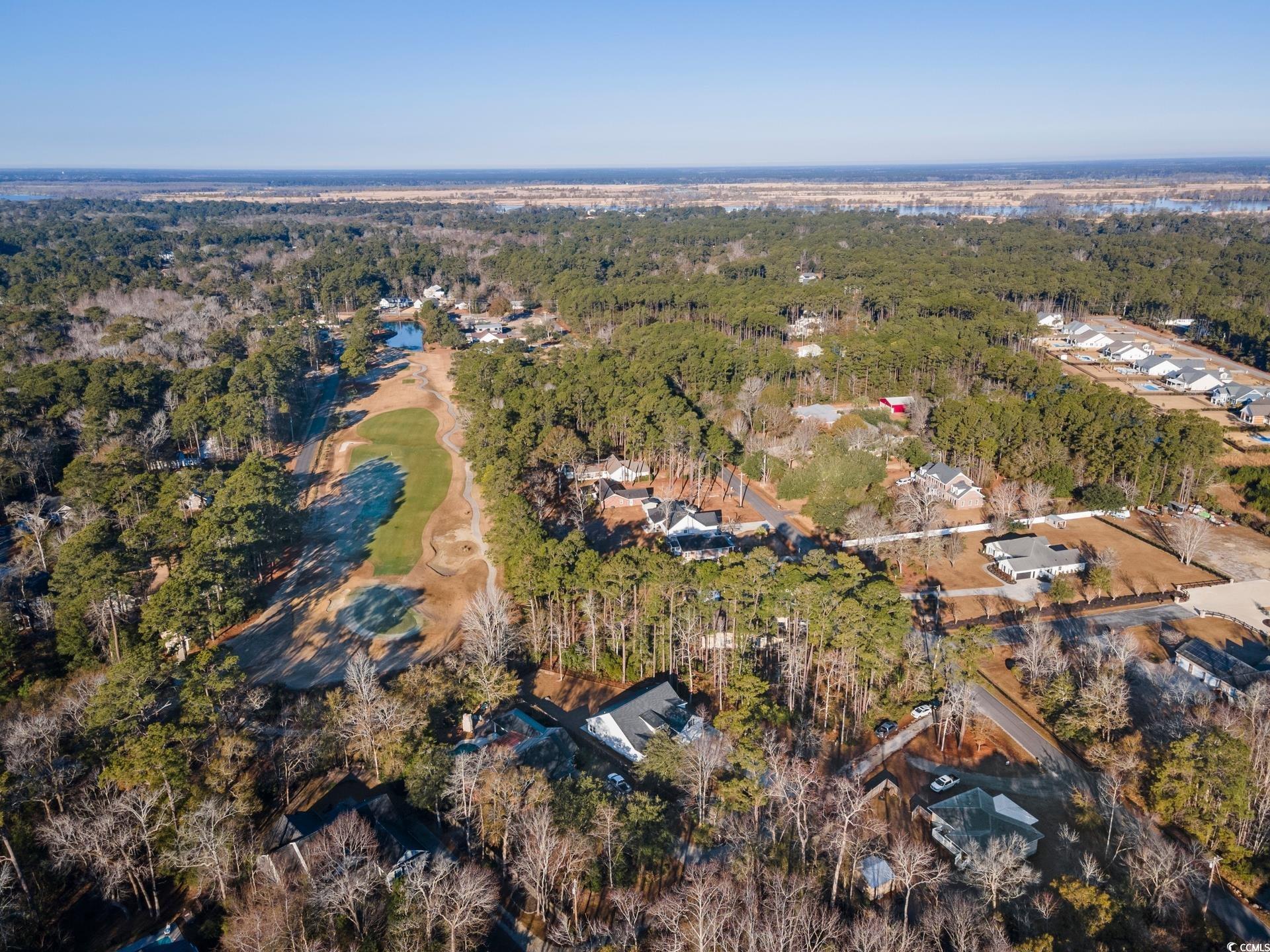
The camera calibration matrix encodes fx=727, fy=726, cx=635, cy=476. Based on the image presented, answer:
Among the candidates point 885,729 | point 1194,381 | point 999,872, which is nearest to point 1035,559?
point 885,729

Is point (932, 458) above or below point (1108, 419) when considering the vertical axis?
below

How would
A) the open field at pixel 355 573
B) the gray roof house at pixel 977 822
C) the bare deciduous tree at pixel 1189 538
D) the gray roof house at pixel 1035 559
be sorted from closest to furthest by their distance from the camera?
the gray roof house at pixel 977 822
the open field at pixel 355 573
the gray roof house at pixel 1035 559
the bare deciduous tree at pixel 1189 538

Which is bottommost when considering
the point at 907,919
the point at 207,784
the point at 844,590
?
the point at 907,919

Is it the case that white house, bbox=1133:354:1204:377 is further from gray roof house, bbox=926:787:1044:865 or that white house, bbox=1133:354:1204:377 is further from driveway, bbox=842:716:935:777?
gray roof house, bbox=926:787:1044:865

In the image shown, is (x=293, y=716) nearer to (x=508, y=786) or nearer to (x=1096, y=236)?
(x=508, y=786)

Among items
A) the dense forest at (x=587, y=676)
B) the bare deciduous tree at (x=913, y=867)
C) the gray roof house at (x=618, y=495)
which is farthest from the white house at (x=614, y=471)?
the bare deciduous tree at (x=913, y=867)

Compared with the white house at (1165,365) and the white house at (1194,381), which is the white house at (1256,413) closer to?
the white house at (1194,381)

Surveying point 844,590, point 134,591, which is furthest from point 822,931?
point 134,591

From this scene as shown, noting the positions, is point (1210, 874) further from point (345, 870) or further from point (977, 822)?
point (345, 870)
